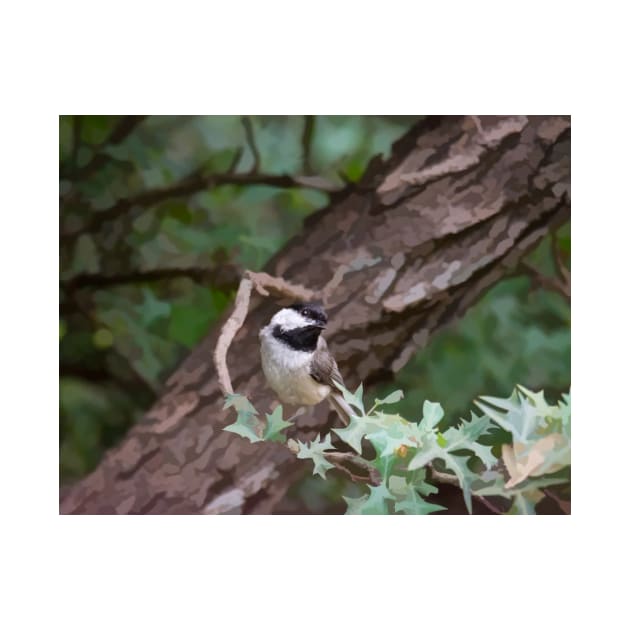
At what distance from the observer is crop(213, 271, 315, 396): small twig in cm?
206

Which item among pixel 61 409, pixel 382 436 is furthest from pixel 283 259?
pixel 61 409

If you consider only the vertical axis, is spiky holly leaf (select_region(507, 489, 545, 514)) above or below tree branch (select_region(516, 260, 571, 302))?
below

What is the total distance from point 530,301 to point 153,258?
774 mm

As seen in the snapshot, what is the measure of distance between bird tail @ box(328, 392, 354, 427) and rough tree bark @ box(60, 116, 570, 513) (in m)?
0.03

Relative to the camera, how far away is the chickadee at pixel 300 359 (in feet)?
6.78

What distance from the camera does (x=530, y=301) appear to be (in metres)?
2.07

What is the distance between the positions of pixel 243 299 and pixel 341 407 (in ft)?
0.97

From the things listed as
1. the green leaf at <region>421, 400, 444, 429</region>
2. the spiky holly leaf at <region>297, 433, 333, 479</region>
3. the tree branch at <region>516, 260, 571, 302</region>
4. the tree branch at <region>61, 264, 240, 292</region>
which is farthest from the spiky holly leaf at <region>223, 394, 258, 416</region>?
the tree branch at <region>516, 260, 571, 302</region>

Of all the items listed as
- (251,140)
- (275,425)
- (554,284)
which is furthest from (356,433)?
(251,140)

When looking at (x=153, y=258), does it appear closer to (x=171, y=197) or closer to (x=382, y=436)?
(x=171, y=197)

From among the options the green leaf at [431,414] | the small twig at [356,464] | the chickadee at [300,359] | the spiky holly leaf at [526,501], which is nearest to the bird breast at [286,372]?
the chickadee at [300,359]

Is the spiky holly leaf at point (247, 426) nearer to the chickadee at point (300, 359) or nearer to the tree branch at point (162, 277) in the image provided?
the chickadee at point (300, 359)

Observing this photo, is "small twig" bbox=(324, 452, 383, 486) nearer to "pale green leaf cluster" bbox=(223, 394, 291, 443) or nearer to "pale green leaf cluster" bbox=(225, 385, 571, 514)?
"pale green leaf cluster" bbox=(225, 385, 571, 514)

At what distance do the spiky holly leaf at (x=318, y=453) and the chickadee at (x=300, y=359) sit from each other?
62mm
